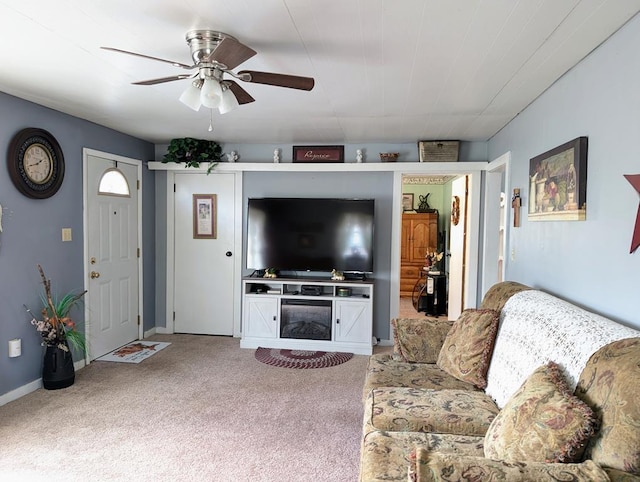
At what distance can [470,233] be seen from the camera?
14.9 ft

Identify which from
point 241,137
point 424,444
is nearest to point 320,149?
point 241,137

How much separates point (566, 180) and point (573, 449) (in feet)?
5.16

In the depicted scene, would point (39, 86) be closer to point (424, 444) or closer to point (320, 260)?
point (320, 260)

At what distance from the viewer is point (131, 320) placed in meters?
4.63

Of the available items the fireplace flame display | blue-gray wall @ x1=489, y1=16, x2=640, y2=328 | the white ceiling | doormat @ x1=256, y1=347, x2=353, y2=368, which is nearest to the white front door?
the white ceiling

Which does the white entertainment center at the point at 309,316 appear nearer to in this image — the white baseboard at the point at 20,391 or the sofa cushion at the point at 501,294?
the sofa cushion at the point at 501,294

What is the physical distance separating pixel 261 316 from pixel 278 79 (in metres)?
2.96

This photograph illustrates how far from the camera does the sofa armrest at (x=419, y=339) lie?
2797mm

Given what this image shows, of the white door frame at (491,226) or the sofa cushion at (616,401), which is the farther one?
the white door frame at (491,226)

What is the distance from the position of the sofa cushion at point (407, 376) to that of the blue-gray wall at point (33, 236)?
267 cm

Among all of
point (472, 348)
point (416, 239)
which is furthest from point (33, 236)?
point (416, 239)

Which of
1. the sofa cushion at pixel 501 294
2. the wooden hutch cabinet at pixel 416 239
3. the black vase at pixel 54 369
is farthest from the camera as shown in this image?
the wooden hutch cabinet at pixel 416 239


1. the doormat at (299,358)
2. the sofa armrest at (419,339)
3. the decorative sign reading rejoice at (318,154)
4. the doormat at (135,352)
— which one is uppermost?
the decorative sign reading rejoice at (318,154)

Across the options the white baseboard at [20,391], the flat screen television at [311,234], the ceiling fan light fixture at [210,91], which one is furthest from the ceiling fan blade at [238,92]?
the white baseboard at [20,391]
